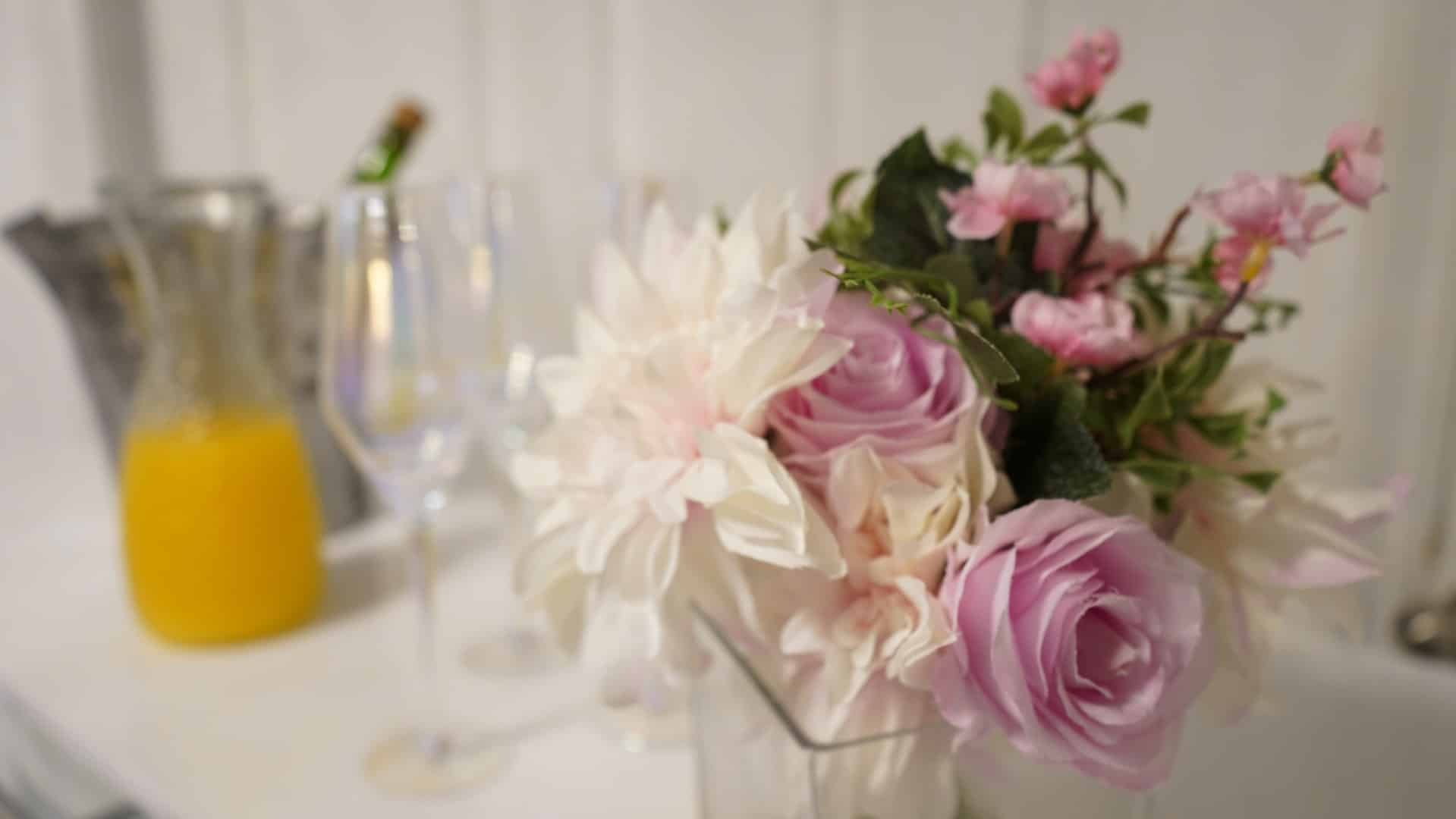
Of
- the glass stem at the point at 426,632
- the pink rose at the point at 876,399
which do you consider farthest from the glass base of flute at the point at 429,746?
the pink rose at the point at 876,399

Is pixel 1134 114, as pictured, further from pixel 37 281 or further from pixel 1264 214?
pixel 37 281

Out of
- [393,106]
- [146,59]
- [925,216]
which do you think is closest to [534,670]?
[925,216]

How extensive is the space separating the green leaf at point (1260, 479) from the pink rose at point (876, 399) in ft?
0.35

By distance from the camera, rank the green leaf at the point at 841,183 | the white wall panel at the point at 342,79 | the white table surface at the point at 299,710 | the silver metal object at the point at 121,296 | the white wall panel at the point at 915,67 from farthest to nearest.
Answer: the white wall panel at the point at 342,79, the silver metal object at the point at 121,296, the white wall panel at the point at 915,67, the white table surface at the point at 299,710, the green leaf at the point at 841,183

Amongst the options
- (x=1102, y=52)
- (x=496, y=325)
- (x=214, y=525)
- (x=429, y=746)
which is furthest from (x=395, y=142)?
(x=1102, y=52)

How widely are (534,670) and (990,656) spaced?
44 cm

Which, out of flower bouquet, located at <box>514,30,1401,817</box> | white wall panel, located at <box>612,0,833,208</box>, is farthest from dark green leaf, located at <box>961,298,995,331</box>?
white wall panel, located at <box>612,0,833,208</box>

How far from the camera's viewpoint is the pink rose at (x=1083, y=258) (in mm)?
353

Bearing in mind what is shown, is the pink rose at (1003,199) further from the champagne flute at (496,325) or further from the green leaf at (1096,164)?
the champagne flute at (496,325)

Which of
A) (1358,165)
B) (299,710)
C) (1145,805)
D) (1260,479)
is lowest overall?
(299,710)

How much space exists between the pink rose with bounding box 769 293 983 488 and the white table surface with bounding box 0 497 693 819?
257 mm

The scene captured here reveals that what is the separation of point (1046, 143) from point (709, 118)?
47cm

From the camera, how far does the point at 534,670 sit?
660 millimetres

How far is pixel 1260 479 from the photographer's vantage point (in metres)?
0.34
